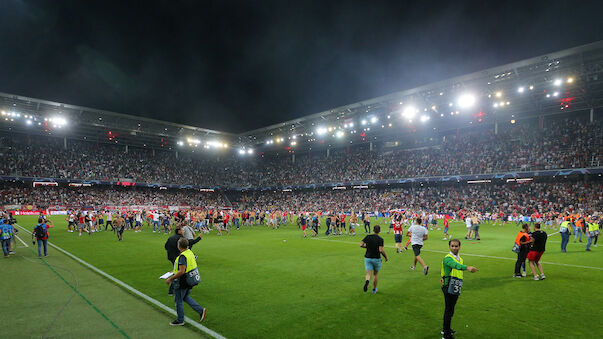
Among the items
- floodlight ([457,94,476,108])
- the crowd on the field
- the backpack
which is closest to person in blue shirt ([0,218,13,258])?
the backpack

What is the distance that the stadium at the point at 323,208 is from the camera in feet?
23.8

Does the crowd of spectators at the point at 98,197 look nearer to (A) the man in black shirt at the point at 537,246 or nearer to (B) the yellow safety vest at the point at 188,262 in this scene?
(B) the yellow safety vest at the point at 188,262

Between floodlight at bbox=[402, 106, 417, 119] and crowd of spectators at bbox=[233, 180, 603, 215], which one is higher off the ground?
floodlight at bbox=[402, 106, 417, 119]

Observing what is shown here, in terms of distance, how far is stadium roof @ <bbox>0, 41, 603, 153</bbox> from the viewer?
32625mm

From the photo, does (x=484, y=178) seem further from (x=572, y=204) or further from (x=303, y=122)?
(x=303, y=122)

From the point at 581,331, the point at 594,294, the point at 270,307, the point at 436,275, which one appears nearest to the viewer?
the point at 581,331

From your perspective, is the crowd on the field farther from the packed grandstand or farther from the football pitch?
the football pitch

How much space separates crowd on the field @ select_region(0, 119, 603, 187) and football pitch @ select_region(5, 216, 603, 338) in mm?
34730

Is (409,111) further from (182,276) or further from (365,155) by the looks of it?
(182,276)

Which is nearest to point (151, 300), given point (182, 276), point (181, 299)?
point (181, 299)

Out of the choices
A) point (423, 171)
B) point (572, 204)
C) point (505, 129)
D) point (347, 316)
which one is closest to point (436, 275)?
point (347, 316)

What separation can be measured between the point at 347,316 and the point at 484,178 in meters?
45.2

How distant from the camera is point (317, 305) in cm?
772

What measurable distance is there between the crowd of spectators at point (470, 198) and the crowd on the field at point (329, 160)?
110 inches
